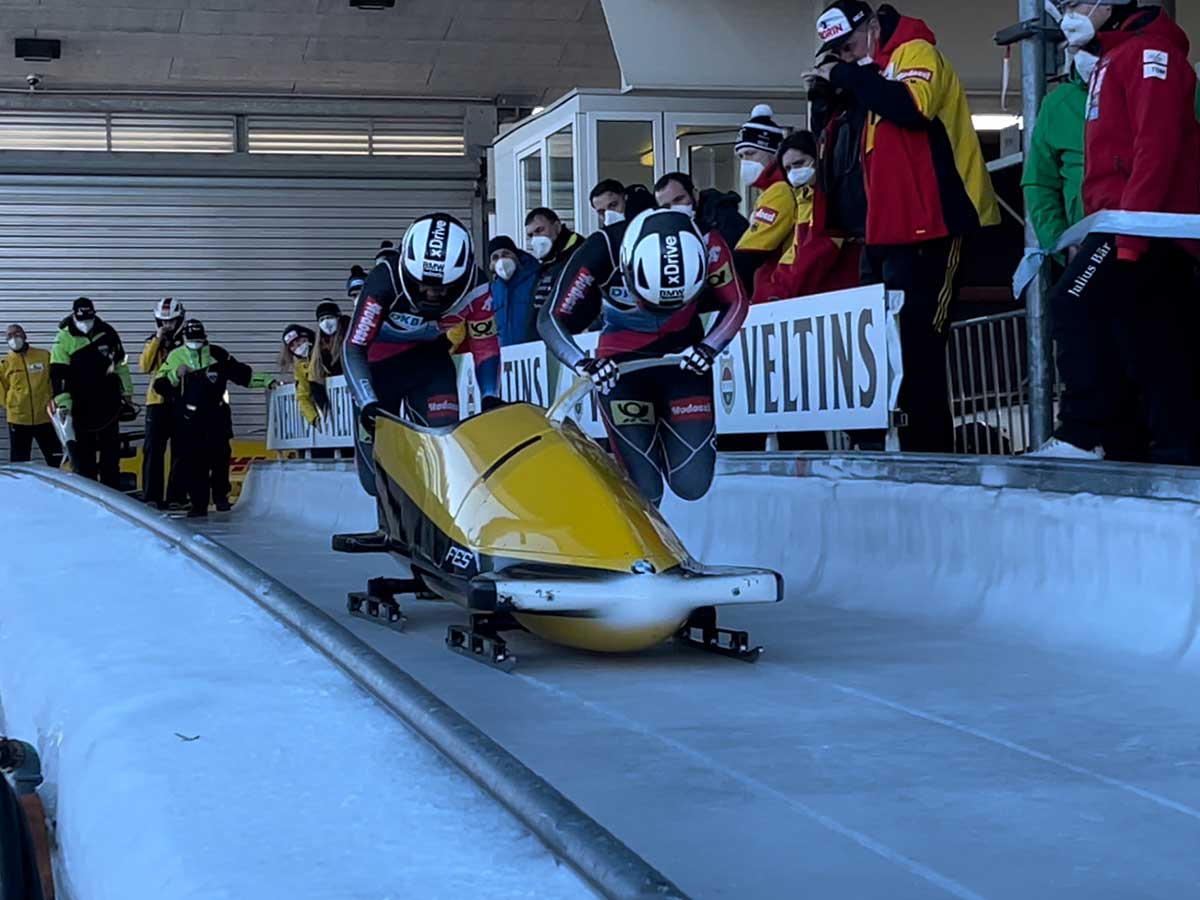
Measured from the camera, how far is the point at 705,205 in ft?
25.2

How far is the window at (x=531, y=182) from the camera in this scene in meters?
13.3

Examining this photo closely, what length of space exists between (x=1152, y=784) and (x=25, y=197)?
17.1 m

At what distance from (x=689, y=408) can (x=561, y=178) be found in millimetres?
8073

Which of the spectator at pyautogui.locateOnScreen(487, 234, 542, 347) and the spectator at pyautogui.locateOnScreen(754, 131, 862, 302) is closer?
the spectator at pyautogui.locateOnScreen(754, 131, 862, 302)

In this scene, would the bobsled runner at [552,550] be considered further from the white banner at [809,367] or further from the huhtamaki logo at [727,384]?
the huhtamaki logo at [727,384]

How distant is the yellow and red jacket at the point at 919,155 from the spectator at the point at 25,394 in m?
11.7

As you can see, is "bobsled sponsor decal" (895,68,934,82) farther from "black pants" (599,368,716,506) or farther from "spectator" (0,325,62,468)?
"spectator" (0,325,62,468)

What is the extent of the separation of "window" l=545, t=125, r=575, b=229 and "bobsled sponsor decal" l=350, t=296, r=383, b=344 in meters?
7.25

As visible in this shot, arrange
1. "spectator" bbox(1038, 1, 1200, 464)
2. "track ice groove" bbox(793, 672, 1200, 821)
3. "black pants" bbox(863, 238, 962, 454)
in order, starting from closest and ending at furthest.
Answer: "track ice groove" bbox(793, 672, 1200, 821)
"spectator" bbox(1038, 1, 1200, 464)
"black pants" bbox(863, 238, 962, 454)

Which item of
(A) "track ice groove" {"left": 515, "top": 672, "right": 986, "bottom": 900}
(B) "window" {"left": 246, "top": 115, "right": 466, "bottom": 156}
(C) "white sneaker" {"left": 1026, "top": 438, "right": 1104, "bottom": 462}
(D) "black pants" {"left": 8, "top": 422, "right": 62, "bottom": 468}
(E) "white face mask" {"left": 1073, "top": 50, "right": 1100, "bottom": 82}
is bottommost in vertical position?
(A) "track ice groove" {"left": 515, "top": 672, "right": 986, "bottom": 900}

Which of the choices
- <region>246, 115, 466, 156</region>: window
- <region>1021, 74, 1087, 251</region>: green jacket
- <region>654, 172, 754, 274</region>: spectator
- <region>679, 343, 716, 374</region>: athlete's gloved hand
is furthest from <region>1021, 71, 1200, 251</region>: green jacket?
<region>246, 115, 466, 156</region>: window

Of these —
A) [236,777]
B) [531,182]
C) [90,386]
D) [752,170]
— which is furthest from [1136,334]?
[90,386]

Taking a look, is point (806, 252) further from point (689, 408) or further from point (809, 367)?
point (689, 408)

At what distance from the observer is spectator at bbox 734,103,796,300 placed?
22.0 ft
